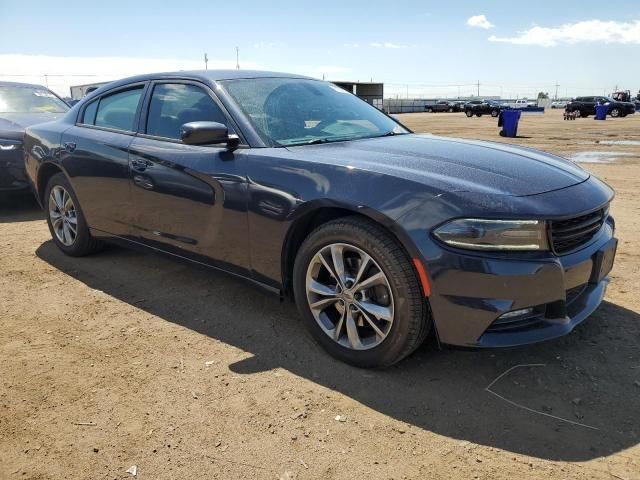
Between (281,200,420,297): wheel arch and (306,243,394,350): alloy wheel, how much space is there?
19 cm

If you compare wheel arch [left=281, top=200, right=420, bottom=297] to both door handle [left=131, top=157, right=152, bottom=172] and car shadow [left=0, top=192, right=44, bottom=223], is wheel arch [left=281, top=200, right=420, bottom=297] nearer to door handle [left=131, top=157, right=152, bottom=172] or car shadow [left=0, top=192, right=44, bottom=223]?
door handle [left=131, top=157, right=152, bottom=172]

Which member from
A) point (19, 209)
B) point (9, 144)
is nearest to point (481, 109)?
point (19, 209)

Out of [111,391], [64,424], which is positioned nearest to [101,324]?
[111,391]

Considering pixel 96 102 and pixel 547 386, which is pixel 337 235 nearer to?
pixel 547 386

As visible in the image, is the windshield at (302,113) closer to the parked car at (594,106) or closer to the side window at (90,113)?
the side window at (90,113)

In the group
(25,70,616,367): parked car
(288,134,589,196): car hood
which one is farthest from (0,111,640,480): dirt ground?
(288,134,589,196): car hood

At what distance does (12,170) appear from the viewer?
6.52 metres

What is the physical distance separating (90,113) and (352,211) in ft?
9.82

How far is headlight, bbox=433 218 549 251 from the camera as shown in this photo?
238 centimetres

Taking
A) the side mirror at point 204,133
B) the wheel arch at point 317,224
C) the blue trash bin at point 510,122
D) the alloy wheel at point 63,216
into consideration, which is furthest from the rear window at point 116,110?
the blue trash bin at point 510,122

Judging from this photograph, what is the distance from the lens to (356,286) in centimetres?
275

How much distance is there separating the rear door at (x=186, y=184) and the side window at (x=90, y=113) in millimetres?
864

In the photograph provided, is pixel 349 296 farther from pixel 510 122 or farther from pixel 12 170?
pixel 510 122

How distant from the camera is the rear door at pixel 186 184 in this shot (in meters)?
3.21
